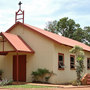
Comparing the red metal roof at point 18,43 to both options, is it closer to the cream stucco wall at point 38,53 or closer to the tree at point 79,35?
the cream stucco wall at point 38,53

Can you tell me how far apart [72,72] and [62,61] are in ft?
7.55

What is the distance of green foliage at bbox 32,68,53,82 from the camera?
19172 mm

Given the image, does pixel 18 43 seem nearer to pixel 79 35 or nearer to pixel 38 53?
pixel 38 53

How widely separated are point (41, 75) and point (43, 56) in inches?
67.5

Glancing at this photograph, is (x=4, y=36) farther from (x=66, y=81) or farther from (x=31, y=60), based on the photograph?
(x=66, y=81)

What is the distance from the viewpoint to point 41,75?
19.3m

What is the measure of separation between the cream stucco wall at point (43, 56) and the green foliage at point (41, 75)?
385mm

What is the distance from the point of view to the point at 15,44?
1859 cm

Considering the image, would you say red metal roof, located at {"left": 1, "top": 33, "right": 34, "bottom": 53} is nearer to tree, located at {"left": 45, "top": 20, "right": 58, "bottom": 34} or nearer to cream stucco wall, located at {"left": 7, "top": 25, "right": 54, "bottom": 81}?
cream stucco wall, located at {"left": 7, "top": 25, "right": 54, "bottom": 81}

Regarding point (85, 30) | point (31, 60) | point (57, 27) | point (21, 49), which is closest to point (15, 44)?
point (21, 49)

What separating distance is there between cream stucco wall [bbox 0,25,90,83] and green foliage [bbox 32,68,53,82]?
385 mm

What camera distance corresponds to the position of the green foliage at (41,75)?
19.2 metres

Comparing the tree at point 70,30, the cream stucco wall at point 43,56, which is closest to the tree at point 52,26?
the tree at point 70,30

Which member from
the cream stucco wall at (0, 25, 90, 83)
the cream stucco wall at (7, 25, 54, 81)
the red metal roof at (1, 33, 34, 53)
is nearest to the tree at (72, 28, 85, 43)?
the cream stucco wall at (0, 25, 90, 83)
